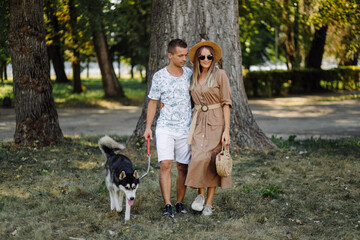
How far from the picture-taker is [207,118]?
16.0ft

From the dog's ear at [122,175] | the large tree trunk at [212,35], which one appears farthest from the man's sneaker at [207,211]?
the large tree trunk at [212,35]

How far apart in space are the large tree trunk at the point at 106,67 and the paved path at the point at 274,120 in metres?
3.12

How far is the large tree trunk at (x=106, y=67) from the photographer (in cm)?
2066

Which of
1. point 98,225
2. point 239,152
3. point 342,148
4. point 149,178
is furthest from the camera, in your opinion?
point 342,148

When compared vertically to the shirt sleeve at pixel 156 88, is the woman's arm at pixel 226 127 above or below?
below

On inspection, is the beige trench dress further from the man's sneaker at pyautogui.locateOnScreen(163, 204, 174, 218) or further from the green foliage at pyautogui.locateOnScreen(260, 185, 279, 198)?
the green foliage at pyautogui.locateOnScreen(260, 185, 279, 198)

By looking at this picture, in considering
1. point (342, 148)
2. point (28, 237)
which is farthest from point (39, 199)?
point (342, 148)

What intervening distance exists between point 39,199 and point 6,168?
83.4 inches

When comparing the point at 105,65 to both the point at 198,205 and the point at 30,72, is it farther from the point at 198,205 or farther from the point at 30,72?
the point at 198,205

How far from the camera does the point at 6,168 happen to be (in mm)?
7484

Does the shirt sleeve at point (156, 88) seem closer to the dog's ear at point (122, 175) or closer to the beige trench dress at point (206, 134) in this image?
the beige trench dress at point (206, 134)

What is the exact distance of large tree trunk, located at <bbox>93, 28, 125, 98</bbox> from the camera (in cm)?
2066

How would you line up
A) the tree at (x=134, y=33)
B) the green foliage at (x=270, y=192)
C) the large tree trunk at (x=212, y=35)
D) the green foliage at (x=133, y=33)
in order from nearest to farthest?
1. the green foliage at (x=270, y=192)
2. the large tree trunk at (x=212, y=35)
3. the green foliage at (x=133, y=33)
4. the tree at (x=134, y=33)

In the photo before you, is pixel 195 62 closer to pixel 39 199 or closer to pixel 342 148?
pixel 39 199
